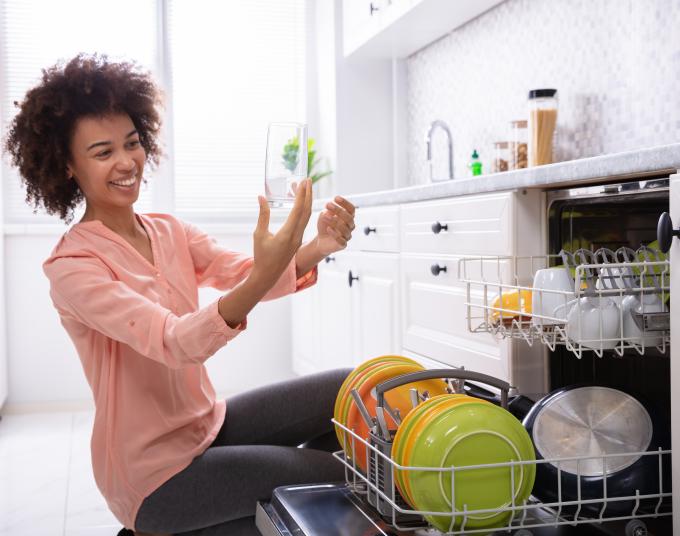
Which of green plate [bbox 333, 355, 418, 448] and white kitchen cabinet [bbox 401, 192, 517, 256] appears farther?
white kitchen cabinet [bbox 401, 192, 517, 256]

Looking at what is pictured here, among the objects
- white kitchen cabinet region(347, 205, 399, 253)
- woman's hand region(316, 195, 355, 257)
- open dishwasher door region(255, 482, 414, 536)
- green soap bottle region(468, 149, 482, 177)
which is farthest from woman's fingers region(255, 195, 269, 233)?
green soap bottle region(468, 149, 482, 177)

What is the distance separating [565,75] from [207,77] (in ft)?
7.40

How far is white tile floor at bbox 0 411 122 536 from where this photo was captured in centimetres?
251

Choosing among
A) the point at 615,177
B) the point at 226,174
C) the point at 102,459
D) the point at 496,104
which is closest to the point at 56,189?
the point at 102,459

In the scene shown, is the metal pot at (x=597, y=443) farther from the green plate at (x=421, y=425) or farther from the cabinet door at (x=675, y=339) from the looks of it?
the green plate at (x=421, y=425)

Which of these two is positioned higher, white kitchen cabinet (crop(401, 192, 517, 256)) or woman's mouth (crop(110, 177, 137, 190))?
woman's mouth (crop(110, 177, 137, 190))

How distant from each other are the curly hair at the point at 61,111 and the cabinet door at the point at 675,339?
3.75 feet

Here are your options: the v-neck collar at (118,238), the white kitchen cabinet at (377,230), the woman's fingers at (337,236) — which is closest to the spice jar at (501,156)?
the white kitchen cabinet at (377,230)

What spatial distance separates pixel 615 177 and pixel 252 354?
10.6ft

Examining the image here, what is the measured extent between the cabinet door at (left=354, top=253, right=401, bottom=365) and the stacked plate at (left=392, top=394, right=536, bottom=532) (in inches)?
61.2

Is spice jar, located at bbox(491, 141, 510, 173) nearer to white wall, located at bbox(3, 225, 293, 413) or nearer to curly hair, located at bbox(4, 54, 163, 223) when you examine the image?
curly hair, located at bbox(4, 54, 163, 223)

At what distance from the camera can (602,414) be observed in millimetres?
1216

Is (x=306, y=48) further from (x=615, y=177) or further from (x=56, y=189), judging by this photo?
(x=615, y=177)

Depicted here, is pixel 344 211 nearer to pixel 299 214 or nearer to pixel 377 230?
pixel 299 214
